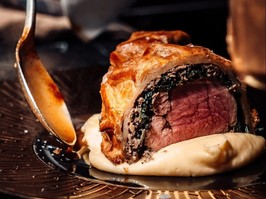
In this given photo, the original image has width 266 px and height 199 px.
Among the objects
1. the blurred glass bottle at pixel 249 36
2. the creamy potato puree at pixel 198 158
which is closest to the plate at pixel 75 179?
the creamy potato puree at pixel 198 158

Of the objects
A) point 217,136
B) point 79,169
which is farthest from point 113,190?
point 217,136

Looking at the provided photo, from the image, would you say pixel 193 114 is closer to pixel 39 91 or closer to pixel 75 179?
pixel 75 179

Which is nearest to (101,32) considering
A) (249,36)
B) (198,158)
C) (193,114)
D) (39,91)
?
(39,91)

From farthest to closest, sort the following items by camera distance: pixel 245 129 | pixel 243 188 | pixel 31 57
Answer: pixel 31 57 < pixel 245 129 < pixel 243 188

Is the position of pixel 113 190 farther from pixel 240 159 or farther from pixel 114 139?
pixel 240 159

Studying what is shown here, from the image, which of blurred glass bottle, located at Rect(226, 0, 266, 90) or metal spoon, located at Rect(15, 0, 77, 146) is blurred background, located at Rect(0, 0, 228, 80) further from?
blurred glass bottle, located at Rect(226, 0, 266, 90)

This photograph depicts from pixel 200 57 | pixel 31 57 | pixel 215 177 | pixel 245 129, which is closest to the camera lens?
pixel 215 177
